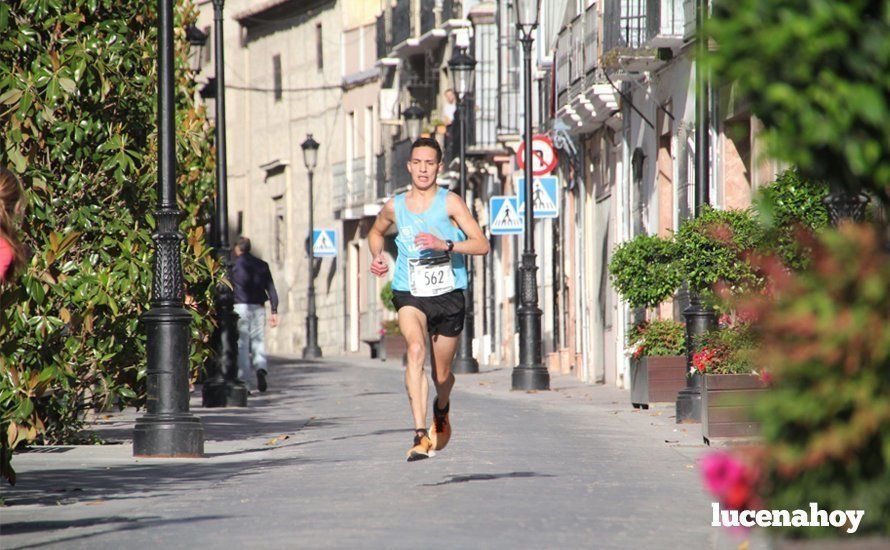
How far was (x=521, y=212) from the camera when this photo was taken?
31828 millimetres

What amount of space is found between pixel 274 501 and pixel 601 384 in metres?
19.5

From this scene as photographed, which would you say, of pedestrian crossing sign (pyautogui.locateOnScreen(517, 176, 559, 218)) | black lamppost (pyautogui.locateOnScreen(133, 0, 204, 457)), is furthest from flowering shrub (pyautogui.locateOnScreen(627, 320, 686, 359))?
pedestrian crossing sign (pyautogui.locateOnScreen(517, 176, 559, 218))

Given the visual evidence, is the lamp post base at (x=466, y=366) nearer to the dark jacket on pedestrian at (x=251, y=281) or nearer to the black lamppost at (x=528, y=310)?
the black lamppost at (x=528, y=310)

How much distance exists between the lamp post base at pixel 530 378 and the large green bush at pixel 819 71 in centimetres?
2202

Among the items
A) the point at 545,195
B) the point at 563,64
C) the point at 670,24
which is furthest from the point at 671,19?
the point at 563,64

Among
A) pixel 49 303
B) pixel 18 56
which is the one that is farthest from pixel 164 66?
pixel 49 303

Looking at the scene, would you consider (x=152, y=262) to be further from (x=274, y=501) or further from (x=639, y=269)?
(x=639, y=269)

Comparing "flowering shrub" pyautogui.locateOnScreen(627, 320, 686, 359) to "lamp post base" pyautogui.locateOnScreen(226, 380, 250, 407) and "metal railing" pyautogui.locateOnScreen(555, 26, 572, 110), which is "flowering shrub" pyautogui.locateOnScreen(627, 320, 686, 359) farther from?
"metal railing" pyautogui.locateOnScreen(555, 26, 572, 110)

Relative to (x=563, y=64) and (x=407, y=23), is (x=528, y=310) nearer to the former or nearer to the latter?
(x=563, y=64)

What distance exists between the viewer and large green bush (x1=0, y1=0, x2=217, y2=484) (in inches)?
501

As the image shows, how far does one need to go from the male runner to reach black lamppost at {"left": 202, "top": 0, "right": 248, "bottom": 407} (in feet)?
32.3

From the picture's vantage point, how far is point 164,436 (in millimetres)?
13297

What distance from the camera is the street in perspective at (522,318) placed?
13.3ft

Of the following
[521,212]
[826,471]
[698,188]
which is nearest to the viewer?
[826,471]
